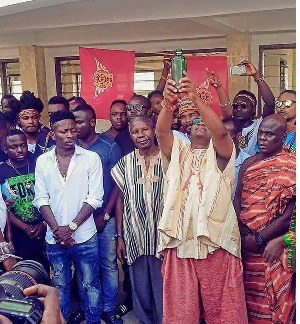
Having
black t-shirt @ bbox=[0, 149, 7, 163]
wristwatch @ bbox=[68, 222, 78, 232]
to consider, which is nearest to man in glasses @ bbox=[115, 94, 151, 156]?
black t-shirt @ bbox=[0, 149, 7, 163]

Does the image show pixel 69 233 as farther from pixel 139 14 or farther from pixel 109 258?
pixel 139 14

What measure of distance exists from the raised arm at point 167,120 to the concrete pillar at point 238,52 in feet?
12.1

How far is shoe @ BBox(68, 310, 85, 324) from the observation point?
3598mm

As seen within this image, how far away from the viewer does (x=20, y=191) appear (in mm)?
3439

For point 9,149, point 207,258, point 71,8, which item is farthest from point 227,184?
point 71,8

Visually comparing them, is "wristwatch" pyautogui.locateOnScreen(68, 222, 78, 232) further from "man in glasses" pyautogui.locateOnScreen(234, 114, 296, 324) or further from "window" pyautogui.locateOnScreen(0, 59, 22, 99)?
"window" pyautogui.locateOnScreen(0, 59, 22, 99)

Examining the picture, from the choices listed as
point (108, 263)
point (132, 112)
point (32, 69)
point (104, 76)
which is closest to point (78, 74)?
point (32, 69)

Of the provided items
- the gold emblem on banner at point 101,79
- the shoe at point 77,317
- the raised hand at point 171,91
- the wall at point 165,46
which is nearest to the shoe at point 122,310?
the shoe at point 77,317

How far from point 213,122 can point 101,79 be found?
3.55 metres

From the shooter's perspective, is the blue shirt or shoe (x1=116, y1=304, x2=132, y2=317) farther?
shoe (x1=116, y1=304, x2=132, y2=317)

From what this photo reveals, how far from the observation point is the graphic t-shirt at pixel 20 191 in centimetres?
343

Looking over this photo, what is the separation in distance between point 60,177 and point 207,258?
1149 millimetres

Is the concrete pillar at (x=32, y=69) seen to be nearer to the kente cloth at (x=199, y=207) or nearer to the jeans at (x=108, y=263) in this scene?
the jeans at (x=108, y=263)

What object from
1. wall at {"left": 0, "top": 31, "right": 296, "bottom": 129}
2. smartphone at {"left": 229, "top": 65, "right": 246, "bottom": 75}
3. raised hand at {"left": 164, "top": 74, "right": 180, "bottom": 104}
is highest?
wall at {"left": 0, "top": 31, "right": 296, "bottom": 129}
